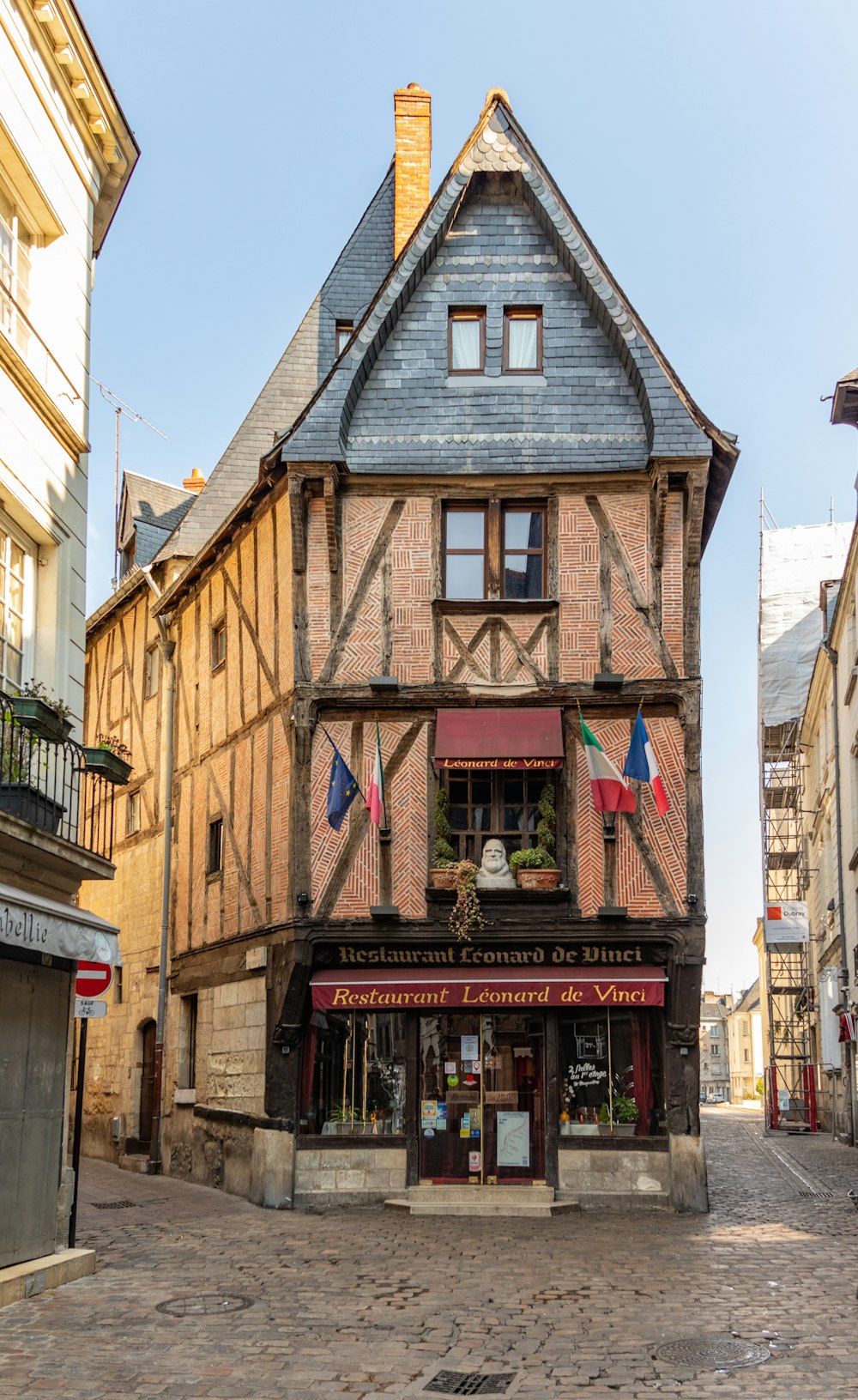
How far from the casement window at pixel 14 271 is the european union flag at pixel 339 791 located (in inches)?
243

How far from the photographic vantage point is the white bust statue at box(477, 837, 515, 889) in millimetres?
16516

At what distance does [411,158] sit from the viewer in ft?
71.7

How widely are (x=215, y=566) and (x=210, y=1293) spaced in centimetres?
1209

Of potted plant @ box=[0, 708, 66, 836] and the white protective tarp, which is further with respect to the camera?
the white protective tarp

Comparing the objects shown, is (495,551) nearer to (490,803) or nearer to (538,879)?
(490,803)

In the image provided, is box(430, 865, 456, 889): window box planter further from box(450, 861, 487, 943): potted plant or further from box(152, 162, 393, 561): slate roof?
box(152, 162, 393, 561): slate roof

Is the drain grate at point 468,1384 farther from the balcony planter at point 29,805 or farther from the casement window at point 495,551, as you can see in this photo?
the casement window at point 495,551

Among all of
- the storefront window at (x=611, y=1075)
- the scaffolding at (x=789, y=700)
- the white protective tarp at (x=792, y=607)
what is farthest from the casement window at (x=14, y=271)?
the white protective tarp at (x=792, y=607)

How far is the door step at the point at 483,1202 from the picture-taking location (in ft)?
51.0

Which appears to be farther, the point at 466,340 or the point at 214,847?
the point at 214,847

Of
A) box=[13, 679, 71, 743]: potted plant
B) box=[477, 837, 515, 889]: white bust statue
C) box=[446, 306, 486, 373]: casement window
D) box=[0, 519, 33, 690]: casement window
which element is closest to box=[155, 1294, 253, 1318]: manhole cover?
box=[13, 679, 71, 743]: potted plant

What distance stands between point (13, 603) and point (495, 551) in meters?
6.90

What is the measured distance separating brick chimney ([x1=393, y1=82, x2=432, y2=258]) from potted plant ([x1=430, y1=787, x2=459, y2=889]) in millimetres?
9135

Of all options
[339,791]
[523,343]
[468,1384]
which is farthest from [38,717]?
[523,343]
